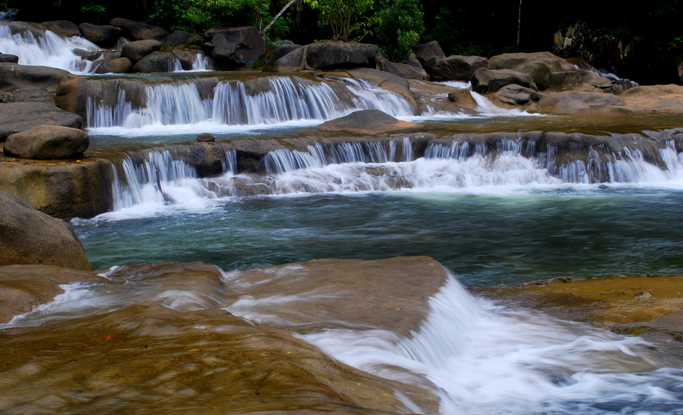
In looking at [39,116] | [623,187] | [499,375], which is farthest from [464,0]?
[499,375]

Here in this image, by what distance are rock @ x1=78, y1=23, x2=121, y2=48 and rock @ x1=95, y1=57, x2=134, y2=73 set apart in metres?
3.19

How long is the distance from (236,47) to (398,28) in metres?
6.43

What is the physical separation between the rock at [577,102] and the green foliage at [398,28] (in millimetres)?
6826

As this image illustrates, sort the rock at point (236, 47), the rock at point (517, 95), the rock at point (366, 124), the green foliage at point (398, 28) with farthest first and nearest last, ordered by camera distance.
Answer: the green foliage at point (398, 28) < the rock at point (236, 47) < the rock at point (517, 95) < the rock at point (366, 124)

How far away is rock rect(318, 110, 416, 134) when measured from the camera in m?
12.7

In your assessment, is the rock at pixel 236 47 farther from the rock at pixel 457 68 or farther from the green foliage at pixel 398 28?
the rock at pixel 457 68

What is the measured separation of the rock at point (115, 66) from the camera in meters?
18.5

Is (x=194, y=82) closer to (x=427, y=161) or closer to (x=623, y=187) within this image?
(x=427, y=161)

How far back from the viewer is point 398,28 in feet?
74.5

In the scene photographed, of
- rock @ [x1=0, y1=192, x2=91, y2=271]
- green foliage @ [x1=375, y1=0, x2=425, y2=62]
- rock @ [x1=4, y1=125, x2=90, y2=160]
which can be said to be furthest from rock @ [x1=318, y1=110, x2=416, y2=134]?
green foliage @ [x1=375, y1=0, x2=425, y2=62]

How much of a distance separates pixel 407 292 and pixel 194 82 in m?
11.5

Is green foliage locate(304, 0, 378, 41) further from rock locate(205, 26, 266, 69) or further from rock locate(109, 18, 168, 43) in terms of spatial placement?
Result: rock locate(109, 18, 168, 43)

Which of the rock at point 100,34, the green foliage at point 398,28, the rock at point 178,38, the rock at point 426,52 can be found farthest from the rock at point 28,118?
the rock at point 426,52

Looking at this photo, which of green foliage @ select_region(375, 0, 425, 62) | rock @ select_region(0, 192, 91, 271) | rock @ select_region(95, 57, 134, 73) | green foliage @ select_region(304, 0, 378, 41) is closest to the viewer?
rock @ select_region(0, 192, 91, 271)
